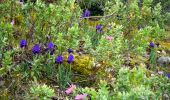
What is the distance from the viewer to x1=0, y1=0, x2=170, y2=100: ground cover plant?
2.93 metres

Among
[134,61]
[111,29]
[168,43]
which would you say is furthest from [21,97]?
[168,43]

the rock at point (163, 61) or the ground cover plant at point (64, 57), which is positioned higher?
the ground cover plant at point (64, 57)

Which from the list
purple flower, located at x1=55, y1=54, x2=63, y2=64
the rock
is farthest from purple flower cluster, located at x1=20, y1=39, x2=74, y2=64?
the rock

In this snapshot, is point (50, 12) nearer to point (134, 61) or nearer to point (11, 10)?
point (11, 10)

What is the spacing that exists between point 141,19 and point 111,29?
116 cm

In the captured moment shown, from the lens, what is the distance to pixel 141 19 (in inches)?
195

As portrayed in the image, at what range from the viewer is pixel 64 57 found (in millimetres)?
3689

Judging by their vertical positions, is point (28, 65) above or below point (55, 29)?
below

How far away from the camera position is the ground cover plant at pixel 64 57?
115 inches

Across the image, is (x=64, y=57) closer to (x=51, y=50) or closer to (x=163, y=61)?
(x=51, y=50)

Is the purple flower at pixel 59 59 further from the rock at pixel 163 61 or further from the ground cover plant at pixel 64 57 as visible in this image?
the rock at pixel 163 61

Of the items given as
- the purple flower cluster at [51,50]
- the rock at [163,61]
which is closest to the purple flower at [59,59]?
the purple flower cluster at [51,50]

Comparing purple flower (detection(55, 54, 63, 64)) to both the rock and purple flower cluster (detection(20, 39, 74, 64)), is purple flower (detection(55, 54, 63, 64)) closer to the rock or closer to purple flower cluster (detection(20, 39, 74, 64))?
purple flower cluster (detection(20, 39, 74, 64))

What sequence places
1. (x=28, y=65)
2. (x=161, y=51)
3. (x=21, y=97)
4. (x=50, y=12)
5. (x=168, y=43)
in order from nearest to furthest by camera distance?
(x=21, y=97)
(x=28, y=65)
(x=50, y=12)
(x=161, y=51)
(x=168, y=43)
